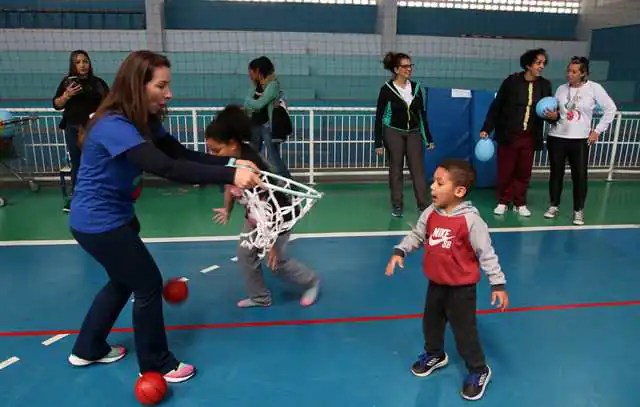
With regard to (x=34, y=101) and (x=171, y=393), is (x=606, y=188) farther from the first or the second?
(x=34, y=101)

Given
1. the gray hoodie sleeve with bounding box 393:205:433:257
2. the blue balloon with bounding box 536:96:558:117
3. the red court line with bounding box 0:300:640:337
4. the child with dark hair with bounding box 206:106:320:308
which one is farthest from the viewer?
the blue balloon with bounding box 536:96:558:117

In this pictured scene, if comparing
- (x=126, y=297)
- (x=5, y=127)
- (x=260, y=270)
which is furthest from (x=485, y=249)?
(x=5, y=127)

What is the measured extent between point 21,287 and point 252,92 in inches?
130

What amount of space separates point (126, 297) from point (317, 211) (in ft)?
12.0

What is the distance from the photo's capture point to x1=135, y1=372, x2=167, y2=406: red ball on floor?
9.11 ft

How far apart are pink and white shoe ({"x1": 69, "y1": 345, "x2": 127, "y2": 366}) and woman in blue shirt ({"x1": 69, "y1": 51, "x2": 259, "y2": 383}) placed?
339mm

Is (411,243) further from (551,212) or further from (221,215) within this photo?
(551,212)

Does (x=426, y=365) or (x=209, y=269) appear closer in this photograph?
(x=426, y=365)

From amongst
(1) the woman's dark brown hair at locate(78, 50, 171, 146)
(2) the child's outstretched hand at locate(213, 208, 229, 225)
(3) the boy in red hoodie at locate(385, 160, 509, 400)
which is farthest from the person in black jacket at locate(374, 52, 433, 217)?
(1) the woman's dark brown hair at locate(78, 50, 171, 146)

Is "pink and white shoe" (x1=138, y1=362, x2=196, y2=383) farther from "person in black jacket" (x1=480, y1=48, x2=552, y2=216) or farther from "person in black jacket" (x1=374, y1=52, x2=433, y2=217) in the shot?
"person in black jacket" (x1=480, y1=48, x2=552, y2=216)

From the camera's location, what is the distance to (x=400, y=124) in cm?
605

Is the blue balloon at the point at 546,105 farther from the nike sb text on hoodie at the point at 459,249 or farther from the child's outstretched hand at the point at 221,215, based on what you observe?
the child's outstretched hand at the point at 221,215

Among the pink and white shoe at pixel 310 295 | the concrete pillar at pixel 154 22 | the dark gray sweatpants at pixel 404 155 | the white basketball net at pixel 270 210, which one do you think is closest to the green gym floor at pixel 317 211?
the dark gray sweatpants at pixel 404 155

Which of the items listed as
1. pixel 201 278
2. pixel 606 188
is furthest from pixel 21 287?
pixel 606 188
